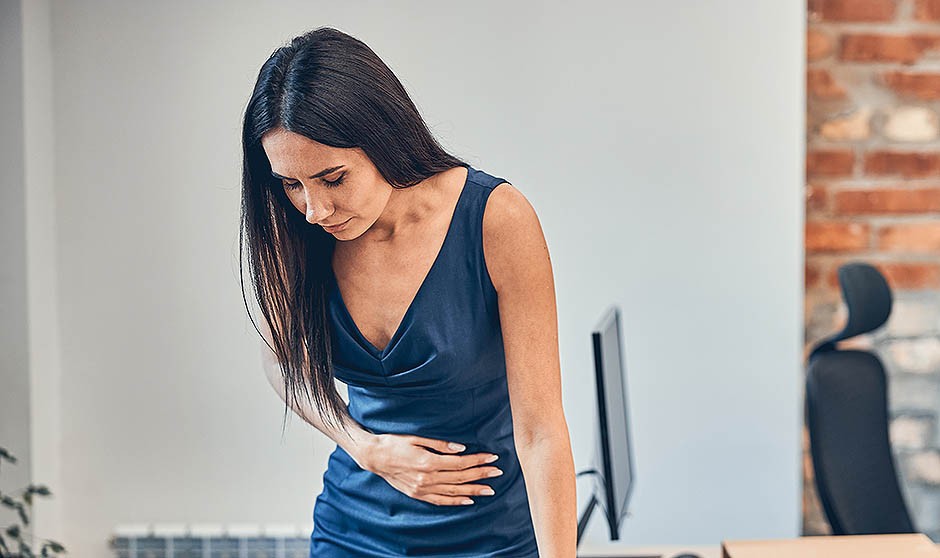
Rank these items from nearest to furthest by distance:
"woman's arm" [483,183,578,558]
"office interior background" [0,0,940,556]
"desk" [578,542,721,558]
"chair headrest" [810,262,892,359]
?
"woman's arm" [483,183,578,558] < "chair headrest" [810,262,892,359] < "desk" [578,542,721,558] < "office interior background" [0,0,940,556]

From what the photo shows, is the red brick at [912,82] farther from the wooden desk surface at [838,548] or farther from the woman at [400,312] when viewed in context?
the woman at [400,312]

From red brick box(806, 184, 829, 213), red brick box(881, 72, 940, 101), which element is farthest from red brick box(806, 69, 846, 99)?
red brick box(806, 184, 829, 213)

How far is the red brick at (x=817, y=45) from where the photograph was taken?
2.63 meters

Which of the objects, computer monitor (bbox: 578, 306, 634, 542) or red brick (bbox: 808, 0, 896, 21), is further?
red brick (bbox: 808, 0, 896, 21)

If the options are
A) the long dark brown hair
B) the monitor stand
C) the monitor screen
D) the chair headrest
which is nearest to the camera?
the long dark brown hair

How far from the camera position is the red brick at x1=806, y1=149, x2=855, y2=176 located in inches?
105

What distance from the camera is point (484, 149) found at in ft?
8.19

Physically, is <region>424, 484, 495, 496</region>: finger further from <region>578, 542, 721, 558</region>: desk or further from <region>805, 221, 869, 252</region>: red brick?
<region>805, 221, 869, 252</region>: red brick

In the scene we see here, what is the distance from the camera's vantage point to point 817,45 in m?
2.63

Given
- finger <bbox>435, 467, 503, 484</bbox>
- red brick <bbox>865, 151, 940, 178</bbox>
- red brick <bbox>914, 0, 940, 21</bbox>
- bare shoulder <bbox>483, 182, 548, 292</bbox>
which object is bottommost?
finger <bbox>435, 467, 503, 484</bbox>

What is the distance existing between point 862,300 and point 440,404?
115 cm

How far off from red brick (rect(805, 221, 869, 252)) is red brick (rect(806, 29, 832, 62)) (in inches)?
17.1

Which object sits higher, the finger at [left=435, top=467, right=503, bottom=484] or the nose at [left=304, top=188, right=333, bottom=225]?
the nose at [left=304, top=188, right=333, bottom=225]

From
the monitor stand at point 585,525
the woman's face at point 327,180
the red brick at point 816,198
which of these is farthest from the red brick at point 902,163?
the woman's face at point 327,180
